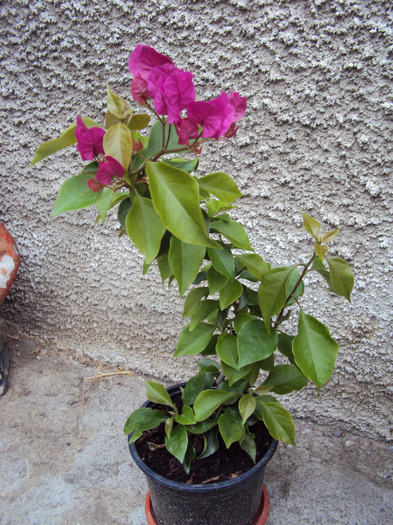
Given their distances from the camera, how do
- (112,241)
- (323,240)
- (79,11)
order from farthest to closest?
(112,241), (79,11), (323,240)

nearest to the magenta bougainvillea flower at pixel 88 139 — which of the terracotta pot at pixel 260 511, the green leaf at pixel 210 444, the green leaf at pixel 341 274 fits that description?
the green leaf at pixel 341 274

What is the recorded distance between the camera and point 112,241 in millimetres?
1293

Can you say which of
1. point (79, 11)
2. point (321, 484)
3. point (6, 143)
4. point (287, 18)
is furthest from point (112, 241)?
point (321, 484)

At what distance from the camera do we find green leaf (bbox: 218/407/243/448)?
756mm

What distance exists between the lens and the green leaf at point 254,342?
2.24ft

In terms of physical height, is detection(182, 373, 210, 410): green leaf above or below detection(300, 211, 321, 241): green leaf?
below

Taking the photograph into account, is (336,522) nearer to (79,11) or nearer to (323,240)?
(323,240)

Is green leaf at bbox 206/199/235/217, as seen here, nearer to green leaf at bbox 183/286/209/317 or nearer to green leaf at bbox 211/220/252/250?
green leaf at bbox 211/220/252/250

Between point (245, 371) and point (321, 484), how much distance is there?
54cm

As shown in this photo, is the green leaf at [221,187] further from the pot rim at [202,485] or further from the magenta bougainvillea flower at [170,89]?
the pot rim at [202,485]

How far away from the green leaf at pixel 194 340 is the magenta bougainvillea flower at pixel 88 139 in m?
0.38

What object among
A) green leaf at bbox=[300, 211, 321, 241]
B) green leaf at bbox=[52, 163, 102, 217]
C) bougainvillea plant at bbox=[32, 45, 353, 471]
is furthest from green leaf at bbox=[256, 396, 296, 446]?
green leaf at bbox=[52, 163, 102, 217]

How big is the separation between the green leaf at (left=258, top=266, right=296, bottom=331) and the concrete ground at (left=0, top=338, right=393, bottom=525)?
0.63 m

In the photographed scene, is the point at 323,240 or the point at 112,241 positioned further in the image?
the point at 112,241
